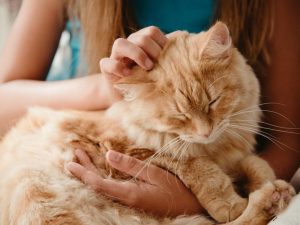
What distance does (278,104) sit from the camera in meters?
1.41

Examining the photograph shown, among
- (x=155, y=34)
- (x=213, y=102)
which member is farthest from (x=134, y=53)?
(x=213, y=102)

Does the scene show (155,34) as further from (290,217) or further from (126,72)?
(290,217)

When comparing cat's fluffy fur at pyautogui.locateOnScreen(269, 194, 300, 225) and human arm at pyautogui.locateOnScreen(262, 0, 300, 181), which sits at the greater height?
human arm at pyautogui.locateOnScreen(262, 0, 300, 181)

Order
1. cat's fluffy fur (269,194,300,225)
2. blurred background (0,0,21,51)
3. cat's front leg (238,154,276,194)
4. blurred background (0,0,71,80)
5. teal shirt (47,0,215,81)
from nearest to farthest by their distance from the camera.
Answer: cat's fluffy fur (269,194,300,225) → cat's front leg (238,154,276,194) → teal shirt (47,0,215,81) → blurred background (0,0,71,80) → blurred background (0,0,21,51)

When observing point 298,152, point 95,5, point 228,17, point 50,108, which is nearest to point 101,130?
point 50,108

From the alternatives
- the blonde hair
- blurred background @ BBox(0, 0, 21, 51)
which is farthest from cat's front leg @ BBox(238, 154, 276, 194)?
blurred background @ BBox(0, 0, 21, 51)

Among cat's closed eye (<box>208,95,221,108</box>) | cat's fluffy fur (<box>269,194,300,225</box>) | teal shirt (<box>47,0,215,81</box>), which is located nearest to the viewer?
cat's fluffy fur (<box>269,194,300,225</box>)

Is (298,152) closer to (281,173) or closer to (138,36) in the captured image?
(281,173)

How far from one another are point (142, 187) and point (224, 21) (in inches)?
24.1

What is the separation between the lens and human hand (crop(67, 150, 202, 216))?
Result: 1068mm

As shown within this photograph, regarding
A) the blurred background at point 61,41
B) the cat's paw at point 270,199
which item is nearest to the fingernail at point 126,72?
the cat's paw at point 270,199

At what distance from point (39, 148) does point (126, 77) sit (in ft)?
1.07

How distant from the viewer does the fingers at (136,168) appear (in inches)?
42.5

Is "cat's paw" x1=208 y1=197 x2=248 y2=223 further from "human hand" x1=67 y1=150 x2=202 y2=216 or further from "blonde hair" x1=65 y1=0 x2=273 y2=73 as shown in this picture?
"blonde hair" x1=65 y1=0 x2=273 y2=73
